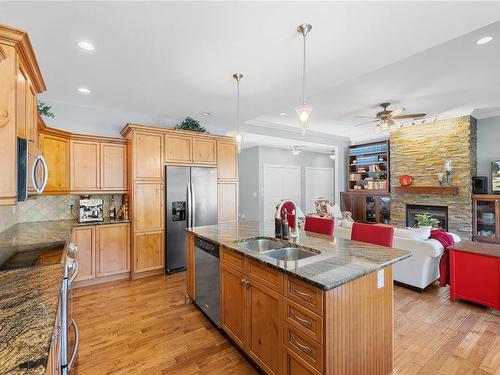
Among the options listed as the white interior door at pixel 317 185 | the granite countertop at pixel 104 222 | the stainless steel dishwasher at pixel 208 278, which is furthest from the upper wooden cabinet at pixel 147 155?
the white interior door at pixel 317 185

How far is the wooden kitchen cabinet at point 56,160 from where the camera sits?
332 centimetres

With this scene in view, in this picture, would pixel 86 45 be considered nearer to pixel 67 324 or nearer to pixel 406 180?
pixel 67 324

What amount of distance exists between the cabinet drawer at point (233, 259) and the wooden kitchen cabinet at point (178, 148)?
7.75ft

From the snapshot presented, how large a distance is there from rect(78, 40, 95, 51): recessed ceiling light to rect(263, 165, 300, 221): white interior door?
6.13 meters

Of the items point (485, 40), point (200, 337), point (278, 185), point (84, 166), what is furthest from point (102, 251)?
point (278, 185)

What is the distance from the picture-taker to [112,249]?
376cm

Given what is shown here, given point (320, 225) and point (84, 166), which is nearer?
point (320, 225)

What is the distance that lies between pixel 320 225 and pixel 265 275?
4.89ft

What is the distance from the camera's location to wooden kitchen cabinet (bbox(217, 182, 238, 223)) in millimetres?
4637

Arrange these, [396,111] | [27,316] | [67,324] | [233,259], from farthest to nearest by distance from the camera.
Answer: [396,111]
[233,259]
[67,324]
[27,316]

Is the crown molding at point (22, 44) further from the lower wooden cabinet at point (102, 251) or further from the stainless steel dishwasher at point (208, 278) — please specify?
the lower wooden cabinet at point (102, 251)

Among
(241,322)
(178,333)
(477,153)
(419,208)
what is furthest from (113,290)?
(477,153)

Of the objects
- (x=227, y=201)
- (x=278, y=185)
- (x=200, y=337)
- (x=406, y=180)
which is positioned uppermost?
(x=406, y=180)

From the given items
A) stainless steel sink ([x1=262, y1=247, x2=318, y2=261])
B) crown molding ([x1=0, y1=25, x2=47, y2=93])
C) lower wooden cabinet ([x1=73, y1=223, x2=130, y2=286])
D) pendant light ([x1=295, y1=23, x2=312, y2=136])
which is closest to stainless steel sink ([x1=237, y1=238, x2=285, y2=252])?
stainless steel sink ([x1=262, y1=247, x2=318, y2=261])
